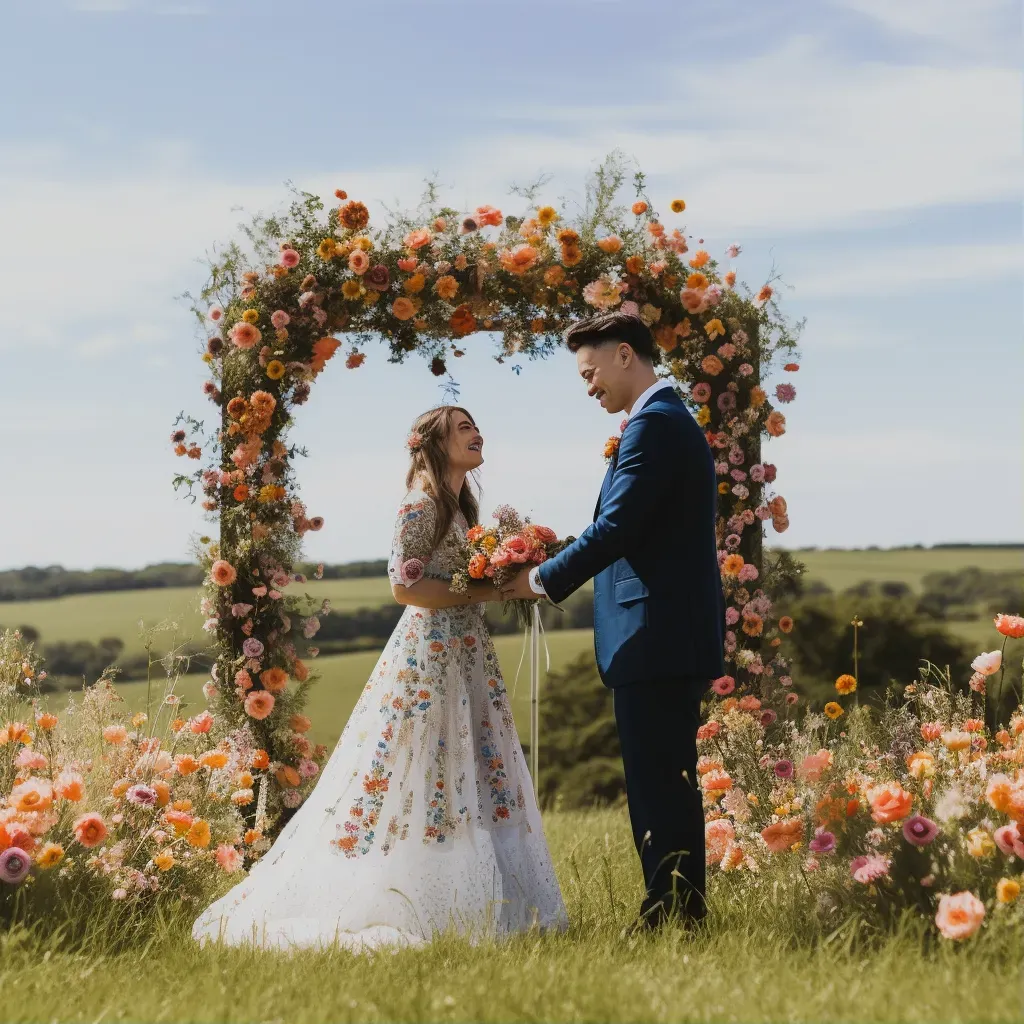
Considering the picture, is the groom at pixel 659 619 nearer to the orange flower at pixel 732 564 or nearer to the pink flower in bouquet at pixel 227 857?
the pink flower in bouquet at pixel 227 857

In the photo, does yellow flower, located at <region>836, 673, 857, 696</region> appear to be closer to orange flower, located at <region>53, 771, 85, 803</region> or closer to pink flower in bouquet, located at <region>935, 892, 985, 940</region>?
pink flower in bouquet, located at <region>935, 892, 985, 940</region>

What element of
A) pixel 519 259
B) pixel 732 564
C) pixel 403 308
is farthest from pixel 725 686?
pixel 403 308

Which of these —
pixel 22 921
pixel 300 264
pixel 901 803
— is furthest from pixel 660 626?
pixel 300 264

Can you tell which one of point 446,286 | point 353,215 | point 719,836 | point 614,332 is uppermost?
point 353,215

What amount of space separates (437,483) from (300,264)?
2349 mm

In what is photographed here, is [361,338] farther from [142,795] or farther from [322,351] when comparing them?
[142,795]

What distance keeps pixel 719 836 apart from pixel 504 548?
1.94 metres

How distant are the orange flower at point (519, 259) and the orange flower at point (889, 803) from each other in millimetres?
3810

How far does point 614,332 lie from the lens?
14.5 feet

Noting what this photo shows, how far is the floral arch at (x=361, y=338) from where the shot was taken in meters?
6.50

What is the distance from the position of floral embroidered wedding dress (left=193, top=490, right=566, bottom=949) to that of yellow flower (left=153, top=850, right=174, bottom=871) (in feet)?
1.10

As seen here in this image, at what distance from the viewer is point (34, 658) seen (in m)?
5.39

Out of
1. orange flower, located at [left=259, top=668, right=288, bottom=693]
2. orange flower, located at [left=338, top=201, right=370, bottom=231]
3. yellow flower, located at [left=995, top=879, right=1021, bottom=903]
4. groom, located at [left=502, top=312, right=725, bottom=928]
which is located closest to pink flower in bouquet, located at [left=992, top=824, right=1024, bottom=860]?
yellow flower, located at [left=995, top=879, right=1021, bottom=903]

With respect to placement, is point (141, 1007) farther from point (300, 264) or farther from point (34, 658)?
point (300, 264)
